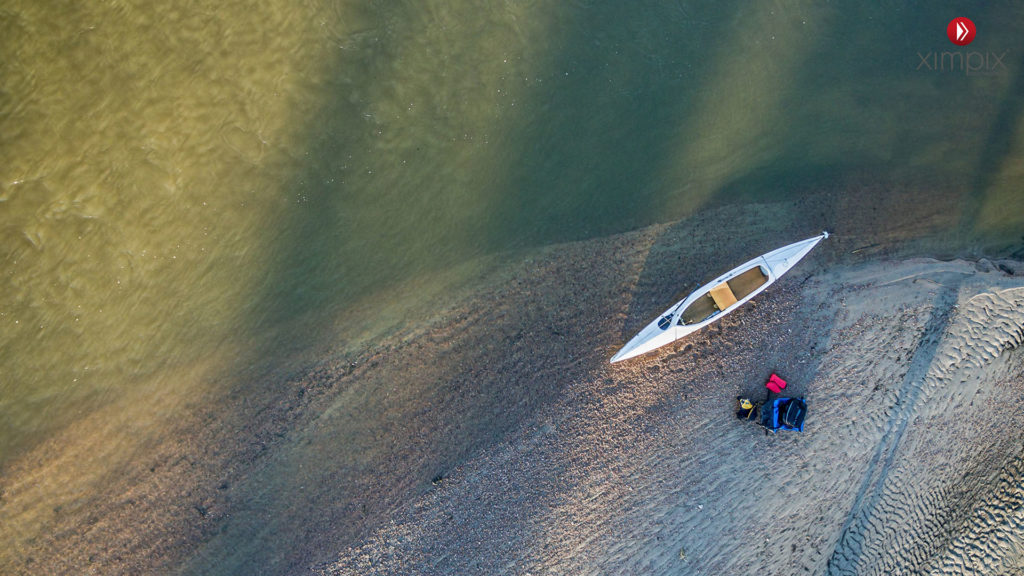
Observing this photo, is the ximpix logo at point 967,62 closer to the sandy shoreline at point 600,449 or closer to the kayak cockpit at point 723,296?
the sandy shoreline at point 600,449

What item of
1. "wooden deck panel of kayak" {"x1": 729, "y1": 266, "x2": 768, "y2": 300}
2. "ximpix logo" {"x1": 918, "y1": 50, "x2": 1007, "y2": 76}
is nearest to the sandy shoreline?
"wooden deck panel of kayak" {"x1": 729, "y1": 266, "x2": 768, "y2": 300}

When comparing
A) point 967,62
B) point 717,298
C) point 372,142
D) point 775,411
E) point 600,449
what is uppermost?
point 372,142

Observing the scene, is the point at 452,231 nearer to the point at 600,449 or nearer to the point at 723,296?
the point at 600,449

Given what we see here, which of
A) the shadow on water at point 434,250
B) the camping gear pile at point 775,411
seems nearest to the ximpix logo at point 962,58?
the shadow on water at point 434,250

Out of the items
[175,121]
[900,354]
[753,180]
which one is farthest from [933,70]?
[175,121]

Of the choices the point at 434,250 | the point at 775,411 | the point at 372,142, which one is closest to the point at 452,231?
the point at 434,250

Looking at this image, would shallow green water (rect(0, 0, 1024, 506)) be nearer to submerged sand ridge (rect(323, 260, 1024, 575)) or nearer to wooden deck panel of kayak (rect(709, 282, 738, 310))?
wooden deck panel of kayak (rect(709, 282, 738, 310))
